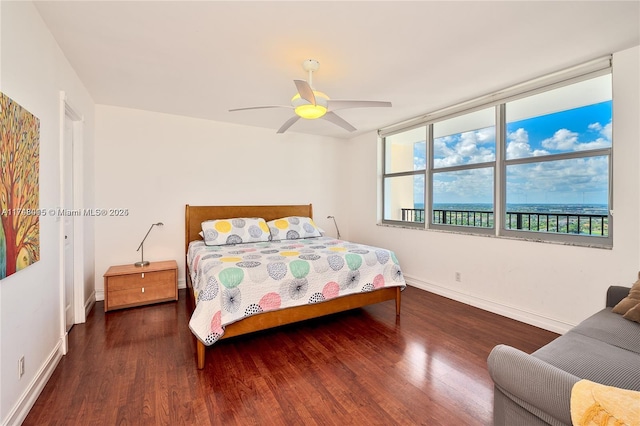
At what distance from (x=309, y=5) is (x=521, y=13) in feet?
4.56

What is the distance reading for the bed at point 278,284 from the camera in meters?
2.14

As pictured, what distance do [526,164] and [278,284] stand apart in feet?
9.35

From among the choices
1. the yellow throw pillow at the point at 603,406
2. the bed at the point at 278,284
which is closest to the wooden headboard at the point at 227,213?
the bed at the point at 278,284

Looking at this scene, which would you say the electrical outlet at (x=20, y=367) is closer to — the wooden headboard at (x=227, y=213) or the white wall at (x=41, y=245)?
the white wall at (x=41, y=245)

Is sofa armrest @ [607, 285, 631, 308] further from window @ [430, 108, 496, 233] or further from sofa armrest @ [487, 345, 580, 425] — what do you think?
sofa armrest @ [487, 345, 580, 425]

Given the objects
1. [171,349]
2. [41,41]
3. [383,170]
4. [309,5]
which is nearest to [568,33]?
[309,5]

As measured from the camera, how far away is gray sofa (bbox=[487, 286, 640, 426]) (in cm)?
101

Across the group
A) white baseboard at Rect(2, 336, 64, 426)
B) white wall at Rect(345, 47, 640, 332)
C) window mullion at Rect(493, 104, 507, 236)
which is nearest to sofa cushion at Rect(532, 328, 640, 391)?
white wall at Rect(345, 47, 640, 332)

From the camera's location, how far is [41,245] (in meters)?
1.88

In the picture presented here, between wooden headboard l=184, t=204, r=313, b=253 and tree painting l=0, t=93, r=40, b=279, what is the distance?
2.19 m

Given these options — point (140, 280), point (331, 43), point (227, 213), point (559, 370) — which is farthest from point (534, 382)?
point (227, 213)

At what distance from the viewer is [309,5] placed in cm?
178

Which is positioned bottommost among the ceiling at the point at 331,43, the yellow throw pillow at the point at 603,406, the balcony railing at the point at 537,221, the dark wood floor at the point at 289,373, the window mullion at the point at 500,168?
the dark wood floor at the point at 289,373

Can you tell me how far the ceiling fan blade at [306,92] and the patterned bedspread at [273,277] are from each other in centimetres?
139
